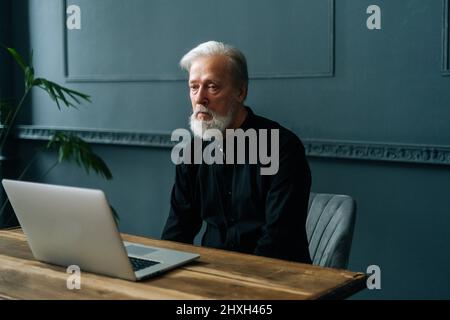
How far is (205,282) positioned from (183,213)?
92 cm

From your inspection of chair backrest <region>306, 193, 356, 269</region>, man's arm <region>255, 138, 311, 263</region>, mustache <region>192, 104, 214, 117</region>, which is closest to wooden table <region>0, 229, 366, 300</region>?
man's arm <region>255, 138, 311, 263</region>

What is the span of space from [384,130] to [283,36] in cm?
71

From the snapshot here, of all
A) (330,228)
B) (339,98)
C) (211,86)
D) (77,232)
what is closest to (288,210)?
(330,228)

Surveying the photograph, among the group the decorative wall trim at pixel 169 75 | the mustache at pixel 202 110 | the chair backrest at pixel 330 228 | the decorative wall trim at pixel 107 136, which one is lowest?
the chair backrest at pixel 330 228

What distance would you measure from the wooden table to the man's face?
2.47 ft

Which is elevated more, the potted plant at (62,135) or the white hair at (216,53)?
the white hair at (216,53)

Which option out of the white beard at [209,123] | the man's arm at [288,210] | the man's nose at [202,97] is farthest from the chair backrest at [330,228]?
the man's nose at [202,97]

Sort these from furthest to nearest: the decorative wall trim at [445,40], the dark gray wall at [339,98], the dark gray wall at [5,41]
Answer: the dark gray wall at [5,41], the dark gray wall at [339,98], the decorative wall trim at [445,40]

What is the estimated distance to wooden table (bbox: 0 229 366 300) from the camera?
5.02 ft

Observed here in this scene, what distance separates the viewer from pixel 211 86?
249 cm

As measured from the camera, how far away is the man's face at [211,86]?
2.47 m

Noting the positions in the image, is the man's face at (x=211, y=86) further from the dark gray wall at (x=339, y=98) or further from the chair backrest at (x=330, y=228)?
the dark gray wall at (x=339, y=98)

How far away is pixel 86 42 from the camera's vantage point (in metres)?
4.10

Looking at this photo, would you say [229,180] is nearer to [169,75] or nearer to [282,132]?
[282,132]
